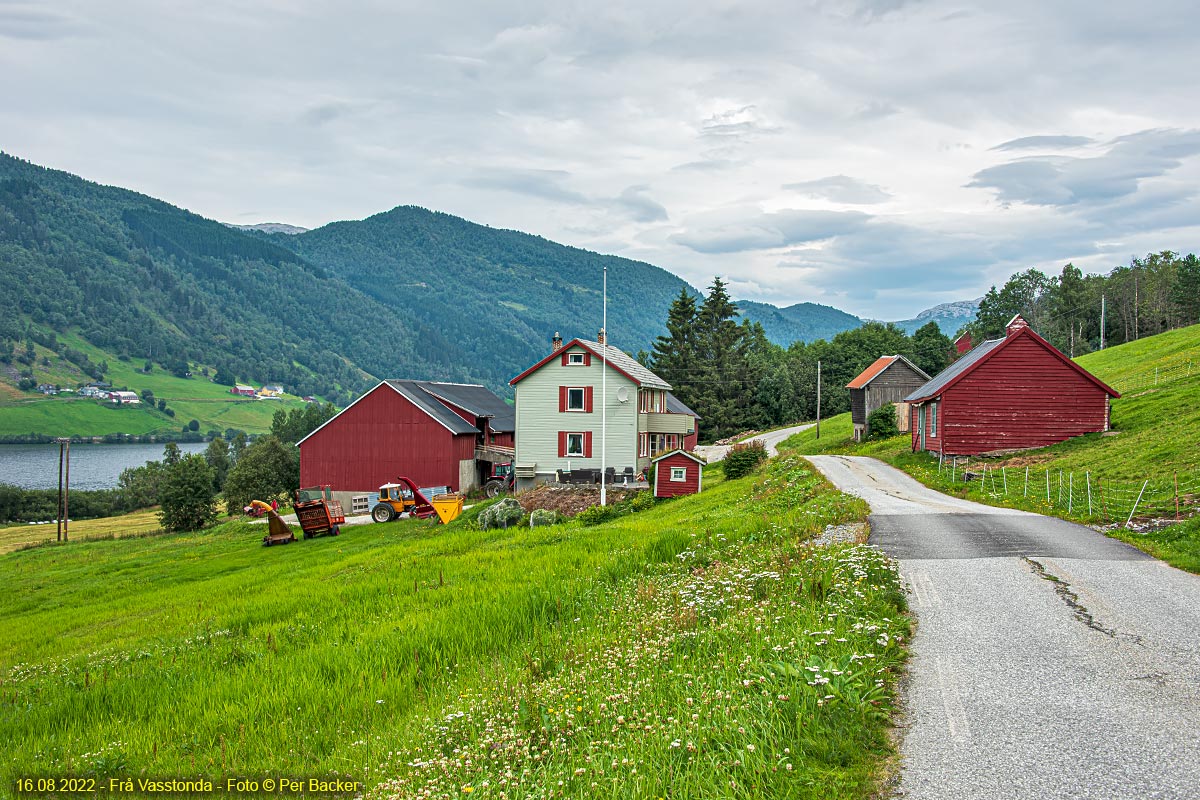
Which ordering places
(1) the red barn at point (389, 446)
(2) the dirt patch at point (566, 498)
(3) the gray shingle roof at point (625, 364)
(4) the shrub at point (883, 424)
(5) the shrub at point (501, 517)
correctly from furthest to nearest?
1. (4) the shrub at point (883, 424)
2. (1) the red barn at point (389, 446)
3. (3) the gray shingle roof at point (625, 364)
4. (2) the dirt patch at point (566, 498)
5. (5) the shrub at point (501, 517)

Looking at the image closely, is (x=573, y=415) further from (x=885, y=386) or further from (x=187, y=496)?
(x=885, y=386)

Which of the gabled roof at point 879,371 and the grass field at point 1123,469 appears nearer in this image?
the grass field at point 1123,469

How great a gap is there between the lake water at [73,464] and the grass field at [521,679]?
418ft

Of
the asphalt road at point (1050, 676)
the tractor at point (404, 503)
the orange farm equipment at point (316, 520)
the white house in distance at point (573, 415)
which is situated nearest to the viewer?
the asphalt road at point (1050, 676)

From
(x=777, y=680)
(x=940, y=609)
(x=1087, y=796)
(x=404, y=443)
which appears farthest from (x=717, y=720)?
(x=404, y=443)

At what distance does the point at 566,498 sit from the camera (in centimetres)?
3806

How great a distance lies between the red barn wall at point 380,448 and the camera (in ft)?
164

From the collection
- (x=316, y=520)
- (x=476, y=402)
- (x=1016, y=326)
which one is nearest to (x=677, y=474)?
(x=1016, y=326)

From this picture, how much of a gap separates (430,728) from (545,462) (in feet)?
127

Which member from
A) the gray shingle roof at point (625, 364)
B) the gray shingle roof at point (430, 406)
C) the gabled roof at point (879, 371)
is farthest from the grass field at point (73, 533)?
the gabled roof at point (879, 371)

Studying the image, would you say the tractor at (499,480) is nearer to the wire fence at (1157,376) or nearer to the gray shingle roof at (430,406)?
the gray shingle roof at (430,406)

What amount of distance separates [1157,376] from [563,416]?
116ft

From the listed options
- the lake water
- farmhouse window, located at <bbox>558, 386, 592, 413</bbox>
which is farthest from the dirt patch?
the lake water

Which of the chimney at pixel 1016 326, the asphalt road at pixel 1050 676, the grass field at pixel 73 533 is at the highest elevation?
the chimney at pixel 1016 326
